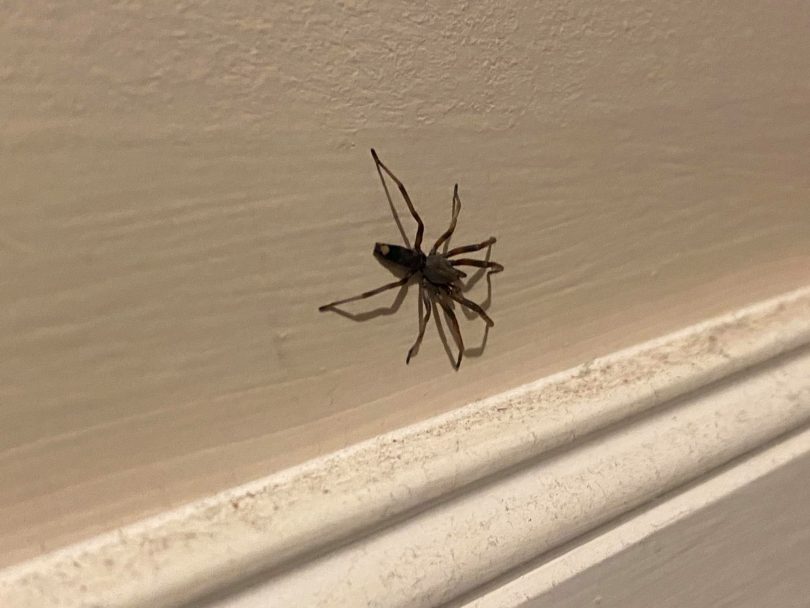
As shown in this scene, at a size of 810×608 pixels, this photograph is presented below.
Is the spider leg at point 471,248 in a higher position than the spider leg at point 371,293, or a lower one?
higher

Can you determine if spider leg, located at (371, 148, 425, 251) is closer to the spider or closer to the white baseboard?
the spider

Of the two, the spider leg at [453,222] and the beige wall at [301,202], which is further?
the spider leg at [453,222]

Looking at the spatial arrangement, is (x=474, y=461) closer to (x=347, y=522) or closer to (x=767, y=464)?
(x=347, y=522)

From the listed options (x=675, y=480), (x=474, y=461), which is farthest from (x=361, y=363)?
(x=675, y=480)

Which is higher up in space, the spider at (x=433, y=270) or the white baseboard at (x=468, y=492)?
the spider at (x=433, y=270)

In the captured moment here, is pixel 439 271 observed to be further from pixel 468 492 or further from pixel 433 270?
pixel 468 492

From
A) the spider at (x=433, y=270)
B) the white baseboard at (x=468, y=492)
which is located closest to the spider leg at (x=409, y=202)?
the spider at (x=433, y=270)

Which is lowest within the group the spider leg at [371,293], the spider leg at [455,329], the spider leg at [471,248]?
the spider leg at [455,329]

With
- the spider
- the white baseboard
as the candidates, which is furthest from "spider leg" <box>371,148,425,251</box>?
the white baseboard

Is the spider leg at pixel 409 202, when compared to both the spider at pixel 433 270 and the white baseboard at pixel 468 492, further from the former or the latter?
the white baseboard at pixel 468 492
